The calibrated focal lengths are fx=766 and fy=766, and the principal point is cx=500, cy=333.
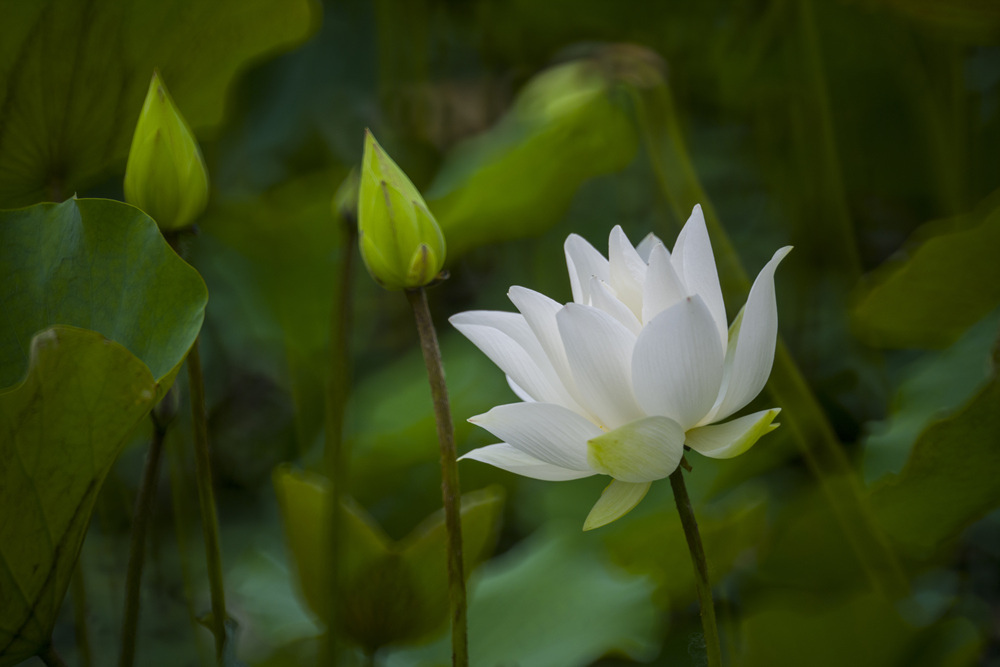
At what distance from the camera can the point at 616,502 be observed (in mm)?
300

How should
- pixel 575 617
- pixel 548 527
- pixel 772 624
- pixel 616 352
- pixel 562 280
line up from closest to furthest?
1. pixel 616 352
2. pixel 772 624
3. pixel 575 617
4. pixel 548 527
5. pixel 562 280

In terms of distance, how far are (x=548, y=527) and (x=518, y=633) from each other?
140 mm

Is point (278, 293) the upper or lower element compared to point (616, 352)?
lower

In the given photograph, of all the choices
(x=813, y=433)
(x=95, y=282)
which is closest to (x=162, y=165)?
(x=95, y=282)

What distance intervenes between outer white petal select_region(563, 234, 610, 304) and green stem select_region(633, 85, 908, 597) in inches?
7.8

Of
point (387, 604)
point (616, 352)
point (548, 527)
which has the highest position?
point (616, 352)

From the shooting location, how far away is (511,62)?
118cm

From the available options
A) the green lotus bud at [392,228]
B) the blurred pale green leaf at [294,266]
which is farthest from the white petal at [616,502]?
the blurred pale green leaf at [294,266]

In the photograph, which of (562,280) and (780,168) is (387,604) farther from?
(780,168)

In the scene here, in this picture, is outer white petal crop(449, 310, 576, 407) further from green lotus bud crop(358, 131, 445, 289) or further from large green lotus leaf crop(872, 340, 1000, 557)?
large green lotus leaf crop(872, 340, 1000, 557)

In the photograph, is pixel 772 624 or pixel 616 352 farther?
pixel 772 624

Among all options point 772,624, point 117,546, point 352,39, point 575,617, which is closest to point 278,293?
point 117,546

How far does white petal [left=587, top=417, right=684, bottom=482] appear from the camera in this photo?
258 millimetres

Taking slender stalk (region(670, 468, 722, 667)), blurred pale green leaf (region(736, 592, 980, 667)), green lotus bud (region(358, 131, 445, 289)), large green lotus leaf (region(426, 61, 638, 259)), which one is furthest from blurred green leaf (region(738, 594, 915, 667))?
large green lotus leaf (region(426, 61, 638, 259))
